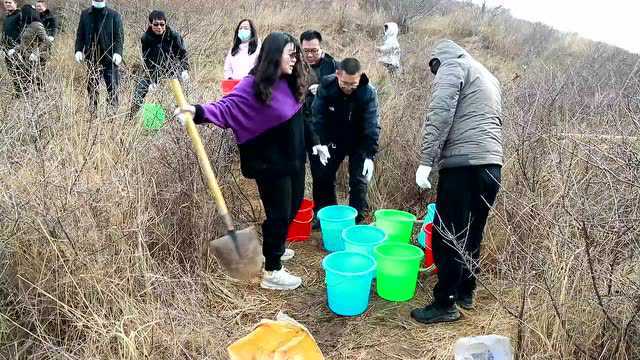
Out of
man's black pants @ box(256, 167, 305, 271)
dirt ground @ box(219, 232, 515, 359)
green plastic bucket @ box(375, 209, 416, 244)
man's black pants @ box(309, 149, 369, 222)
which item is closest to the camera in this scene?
dirt ground @ box(219, 232, 515, 359)

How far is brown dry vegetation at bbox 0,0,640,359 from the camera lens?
2164 mm

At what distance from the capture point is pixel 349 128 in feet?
13.1

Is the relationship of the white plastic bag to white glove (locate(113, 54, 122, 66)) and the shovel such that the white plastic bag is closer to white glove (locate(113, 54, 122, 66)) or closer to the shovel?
the shovel

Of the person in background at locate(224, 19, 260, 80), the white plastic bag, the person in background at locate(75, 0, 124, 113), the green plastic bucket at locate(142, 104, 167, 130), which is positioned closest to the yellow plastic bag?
the white plastic bag

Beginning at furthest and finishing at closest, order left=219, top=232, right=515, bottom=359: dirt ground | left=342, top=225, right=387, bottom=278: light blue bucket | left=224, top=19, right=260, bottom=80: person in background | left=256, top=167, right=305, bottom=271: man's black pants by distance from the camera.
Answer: left=224, top=19, right=260, bottom=80: person in background
left=342, top=225, right=387, bottom=278: light blue bucket
left=256, top=167, right=305, bottom=271: man's black pants
left=219, top=232, right=515, bottom=359: dirt ground

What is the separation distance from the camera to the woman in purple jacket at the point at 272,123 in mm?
2754

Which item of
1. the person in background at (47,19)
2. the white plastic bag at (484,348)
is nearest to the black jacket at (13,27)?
the person in background at (47,19)

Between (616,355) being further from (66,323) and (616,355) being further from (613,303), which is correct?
(66,323)

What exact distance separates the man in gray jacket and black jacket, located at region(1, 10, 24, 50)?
6.38 metres

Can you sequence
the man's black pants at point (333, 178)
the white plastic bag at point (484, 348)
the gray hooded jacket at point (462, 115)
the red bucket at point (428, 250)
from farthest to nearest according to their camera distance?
the man's black pants at point (333, 178), the red bucket at point (428, 250), the gray hooded jacket at point (462, 115), the white plastic bag at point (484, 348)

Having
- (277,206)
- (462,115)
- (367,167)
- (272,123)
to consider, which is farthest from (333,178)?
(462,115)

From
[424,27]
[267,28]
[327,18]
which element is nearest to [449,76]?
[267,28]

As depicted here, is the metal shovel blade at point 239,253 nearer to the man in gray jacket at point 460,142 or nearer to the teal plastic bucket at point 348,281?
the teal plastic bucket at point 348,281

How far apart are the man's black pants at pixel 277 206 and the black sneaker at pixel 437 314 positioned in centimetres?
102
